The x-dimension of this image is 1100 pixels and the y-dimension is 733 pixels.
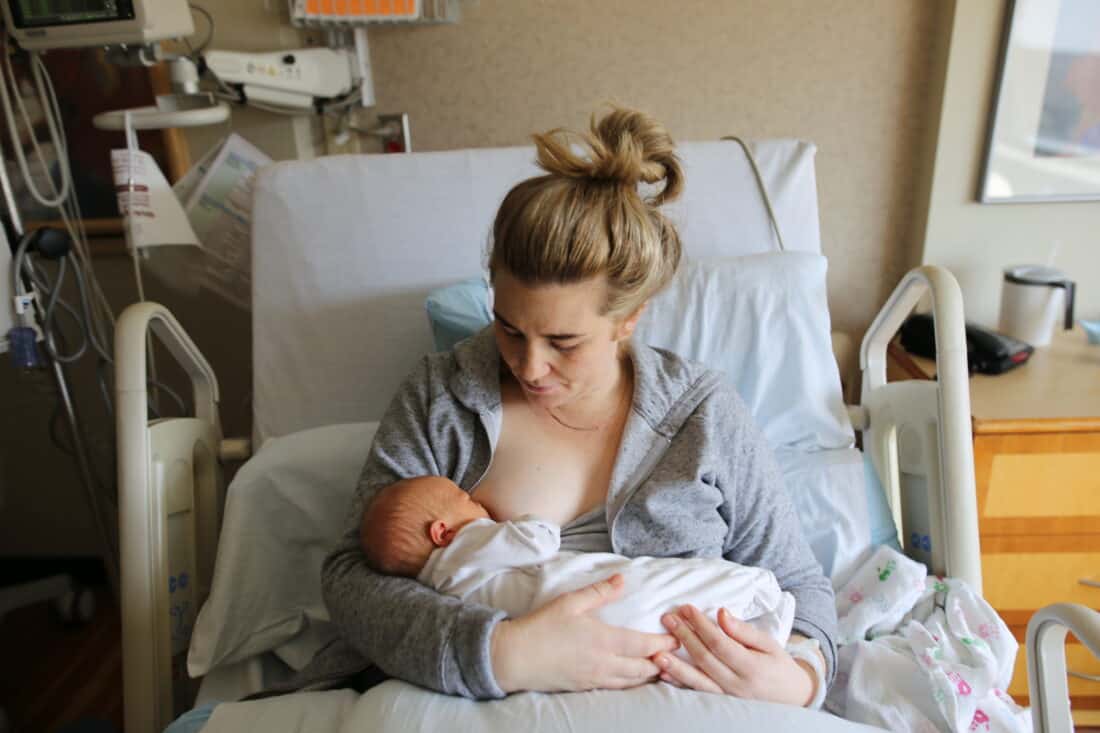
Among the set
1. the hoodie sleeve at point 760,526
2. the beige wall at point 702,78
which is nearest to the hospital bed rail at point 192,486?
the hoodie sleeve at point 760,526

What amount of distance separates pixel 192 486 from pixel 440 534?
52 cm

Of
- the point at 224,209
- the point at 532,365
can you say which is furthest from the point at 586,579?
the point at 224,209

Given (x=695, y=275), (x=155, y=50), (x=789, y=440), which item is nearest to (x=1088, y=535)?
(x=789, y=440)

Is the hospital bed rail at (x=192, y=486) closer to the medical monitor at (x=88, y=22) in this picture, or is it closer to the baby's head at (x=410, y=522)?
the baby's head at (x=410, y=522)

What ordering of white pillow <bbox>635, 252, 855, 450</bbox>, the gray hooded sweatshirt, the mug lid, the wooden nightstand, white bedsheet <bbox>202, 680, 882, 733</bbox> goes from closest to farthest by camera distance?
white bedsheet <bbox>202, 680, 882, 733</bbox> < the gray hooded sweatshirt < white pillow <bbox>635, 252, 855, 450</bbox> < the wooden nightstand < the mug lid

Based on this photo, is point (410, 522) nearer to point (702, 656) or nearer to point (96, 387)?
point (702, 656)

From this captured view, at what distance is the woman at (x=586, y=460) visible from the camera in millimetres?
878

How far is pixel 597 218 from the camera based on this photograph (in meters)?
0.92

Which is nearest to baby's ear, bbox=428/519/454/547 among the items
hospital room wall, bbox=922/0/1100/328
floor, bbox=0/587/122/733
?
floor, bbox=0/587/122/733

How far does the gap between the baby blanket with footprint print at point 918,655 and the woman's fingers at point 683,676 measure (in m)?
0.26

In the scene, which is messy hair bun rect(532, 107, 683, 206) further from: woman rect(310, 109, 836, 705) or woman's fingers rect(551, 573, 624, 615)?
woman's fingers rect(551, 573, 624, 615)

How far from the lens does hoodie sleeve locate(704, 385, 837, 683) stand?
1.05 meters

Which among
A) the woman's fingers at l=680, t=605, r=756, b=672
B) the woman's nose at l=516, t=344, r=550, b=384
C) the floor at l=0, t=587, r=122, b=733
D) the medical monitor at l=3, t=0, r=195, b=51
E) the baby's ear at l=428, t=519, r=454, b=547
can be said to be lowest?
the floor at l=0, t=587, r=122, b=733

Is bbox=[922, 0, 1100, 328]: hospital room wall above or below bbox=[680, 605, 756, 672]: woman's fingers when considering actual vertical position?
above
